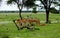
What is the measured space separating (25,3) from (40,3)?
7.78m

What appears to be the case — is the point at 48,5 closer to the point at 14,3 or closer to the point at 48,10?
the point at 48,10

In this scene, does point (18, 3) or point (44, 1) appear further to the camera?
point (18, 3)

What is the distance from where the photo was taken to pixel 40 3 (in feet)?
173

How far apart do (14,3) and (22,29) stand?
102 feet

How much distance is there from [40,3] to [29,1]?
593 centimetres

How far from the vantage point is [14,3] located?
196 ft

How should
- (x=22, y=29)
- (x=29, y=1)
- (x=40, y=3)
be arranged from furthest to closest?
1. (x=29, y=1)
2. (x=40, y=3)
3. (x=22, y=29)

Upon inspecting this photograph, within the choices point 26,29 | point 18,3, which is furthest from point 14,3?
point 26,29

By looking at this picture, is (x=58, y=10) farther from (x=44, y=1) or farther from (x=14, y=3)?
(x=14, y=3)

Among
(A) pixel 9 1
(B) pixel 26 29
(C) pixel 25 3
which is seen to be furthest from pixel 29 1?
(B) pixel 26 29

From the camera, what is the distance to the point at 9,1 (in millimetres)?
61000

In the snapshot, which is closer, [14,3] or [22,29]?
[22,29]

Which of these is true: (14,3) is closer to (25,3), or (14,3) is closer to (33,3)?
(25,3)

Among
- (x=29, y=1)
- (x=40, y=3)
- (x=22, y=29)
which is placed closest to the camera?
(x=22, y=29)
